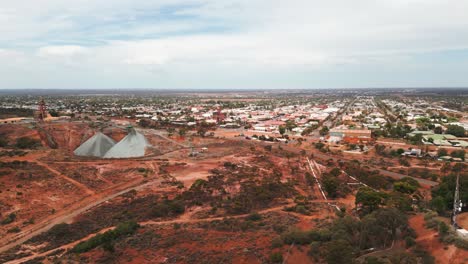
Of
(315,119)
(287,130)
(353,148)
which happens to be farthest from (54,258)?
(315,119)

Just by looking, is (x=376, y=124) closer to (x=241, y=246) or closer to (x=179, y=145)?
(x=179, y=145)

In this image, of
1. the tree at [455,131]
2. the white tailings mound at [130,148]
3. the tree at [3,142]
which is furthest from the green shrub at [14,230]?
the tree at [455,131]

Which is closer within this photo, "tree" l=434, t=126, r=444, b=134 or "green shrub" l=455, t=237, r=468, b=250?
"green shrub" l=455, t=237, r=468, b=250

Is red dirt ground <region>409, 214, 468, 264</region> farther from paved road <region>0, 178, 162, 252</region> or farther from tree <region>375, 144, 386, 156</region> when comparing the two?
tree <region>375, 144, 386, 156</region>

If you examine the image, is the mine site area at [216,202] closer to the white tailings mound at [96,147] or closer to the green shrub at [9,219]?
the green shrub at [9,219]

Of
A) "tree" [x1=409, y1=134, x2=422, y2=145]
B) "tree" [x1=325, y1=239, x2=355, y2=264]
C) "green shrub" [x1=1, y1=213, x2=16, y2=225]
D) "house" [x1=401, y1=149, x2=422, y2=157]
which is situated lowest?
"green shrub" [x1=1, y1=213, x2=16, y2=225]

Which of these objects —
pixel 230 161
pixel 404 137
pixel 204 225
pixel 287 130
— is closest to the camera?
pixel 204 225

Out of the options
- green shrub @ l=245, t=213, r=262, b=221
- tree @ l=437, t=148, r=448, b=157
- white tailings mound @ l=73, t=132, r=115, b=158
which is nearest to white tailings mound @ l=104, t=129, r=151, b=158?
white tailings mound @ l=73, t=132, r=115, b=158
